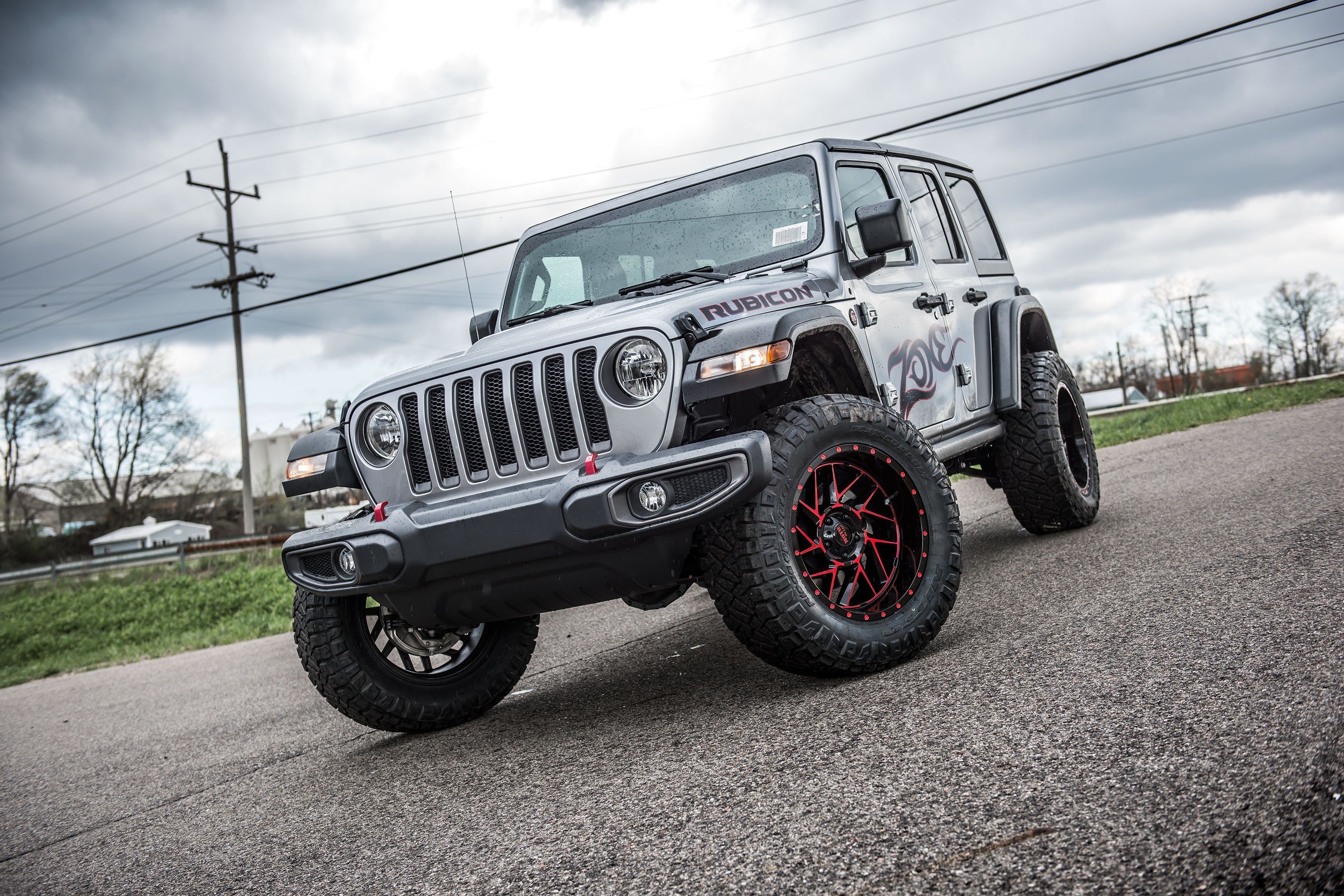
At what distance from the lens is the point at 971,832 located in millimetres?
1959

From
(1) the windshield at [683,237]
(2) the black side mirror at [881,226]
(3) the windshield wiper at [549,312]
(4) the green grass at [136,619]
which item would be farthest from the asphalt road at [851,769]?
(4) the green grass at [136,619]

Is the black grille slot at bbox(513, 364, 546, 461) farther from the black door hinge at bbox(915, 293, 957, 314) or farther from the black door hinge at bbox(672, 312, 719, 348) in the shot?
the black door hinge at bbox(915, 293, 957, 314)

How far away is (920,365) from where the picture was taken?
184 inches

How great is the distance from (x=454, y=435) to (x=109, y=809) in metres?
2.00

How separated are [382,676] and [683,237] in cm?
237

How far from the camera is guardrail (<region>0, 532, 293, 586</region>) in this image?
2205cm

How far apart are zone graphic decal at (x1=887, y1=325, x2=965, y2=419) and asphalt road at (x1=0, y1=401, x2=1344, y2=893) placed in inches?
38.6

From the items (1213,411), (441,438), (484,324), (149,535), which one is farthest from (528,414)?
(149,535)

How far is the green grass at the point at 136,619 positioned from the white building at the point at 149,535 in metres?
19.4

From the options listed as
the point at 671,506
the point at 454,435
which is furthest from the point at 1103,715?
the point at 454,435

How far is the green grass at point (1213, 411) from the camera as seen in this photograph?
14.3 m

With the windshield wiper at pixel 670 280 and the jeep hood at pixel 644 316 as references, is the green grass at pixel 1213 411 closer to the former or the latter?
the windshield wiper at pixel 670 280

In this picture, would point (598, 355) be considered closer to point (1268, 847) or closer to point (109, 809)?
point (1268, 847)

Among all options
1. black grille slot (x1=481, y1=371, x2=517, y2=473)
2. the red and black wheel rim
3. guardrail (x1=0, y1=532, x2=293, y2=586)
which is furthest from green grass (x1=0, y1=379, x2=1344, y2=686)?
the red and black wheel rim
